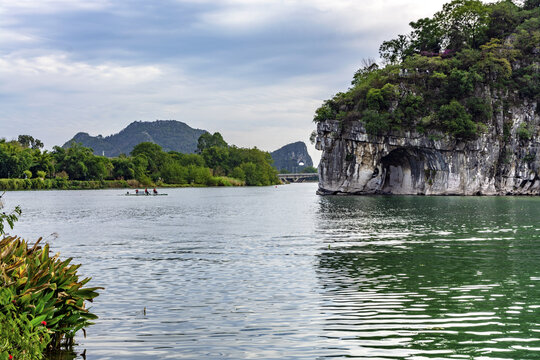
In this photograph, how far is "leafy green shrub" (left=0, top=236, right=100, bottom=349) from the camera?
8.25 meters

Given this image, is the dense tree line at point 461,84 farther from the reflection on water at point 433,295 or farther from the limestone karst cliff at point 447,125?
the reflection on water at point 433,295

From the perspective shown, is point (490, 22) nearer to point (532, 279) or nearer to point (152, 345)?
point (532, 279)

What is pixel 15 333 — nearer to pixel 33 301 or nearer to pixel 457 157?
pixel 33 301

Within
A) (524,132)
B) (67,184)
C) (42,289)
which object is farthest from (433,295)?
(67,184)

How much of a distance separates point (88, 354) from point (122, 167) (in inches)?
6457

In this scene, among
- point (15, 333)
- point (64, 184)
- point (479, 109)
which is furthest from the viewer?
point (64, 184)

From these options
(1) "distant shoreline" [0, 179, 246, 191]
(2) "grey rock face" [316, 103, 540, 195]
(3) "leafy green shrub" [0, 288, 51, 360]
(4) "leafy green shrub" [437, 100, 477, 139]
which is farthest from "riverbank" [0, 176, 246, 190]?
(3) "leafy green shrub" [0, 288, 51, 360]

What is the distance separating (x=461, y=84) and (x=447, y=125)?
27.5ft

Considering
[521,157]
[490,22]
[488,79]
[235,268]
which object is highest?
[490,22]

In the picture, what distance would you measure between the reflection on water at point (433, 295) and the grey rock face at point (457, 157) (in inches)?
2601

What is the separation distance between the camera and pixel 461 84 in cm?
9544

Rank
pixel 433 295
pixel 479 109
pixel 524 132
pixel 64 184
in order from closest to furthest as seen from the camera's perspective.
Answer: pixel 433 295 < pixel 479 109 < pixel 524 132 < pixel 64 184

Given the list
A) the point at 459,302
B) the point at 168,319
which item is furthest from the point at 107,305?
the point at 459,302

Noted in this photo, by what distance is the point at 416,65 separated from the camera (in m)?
101
